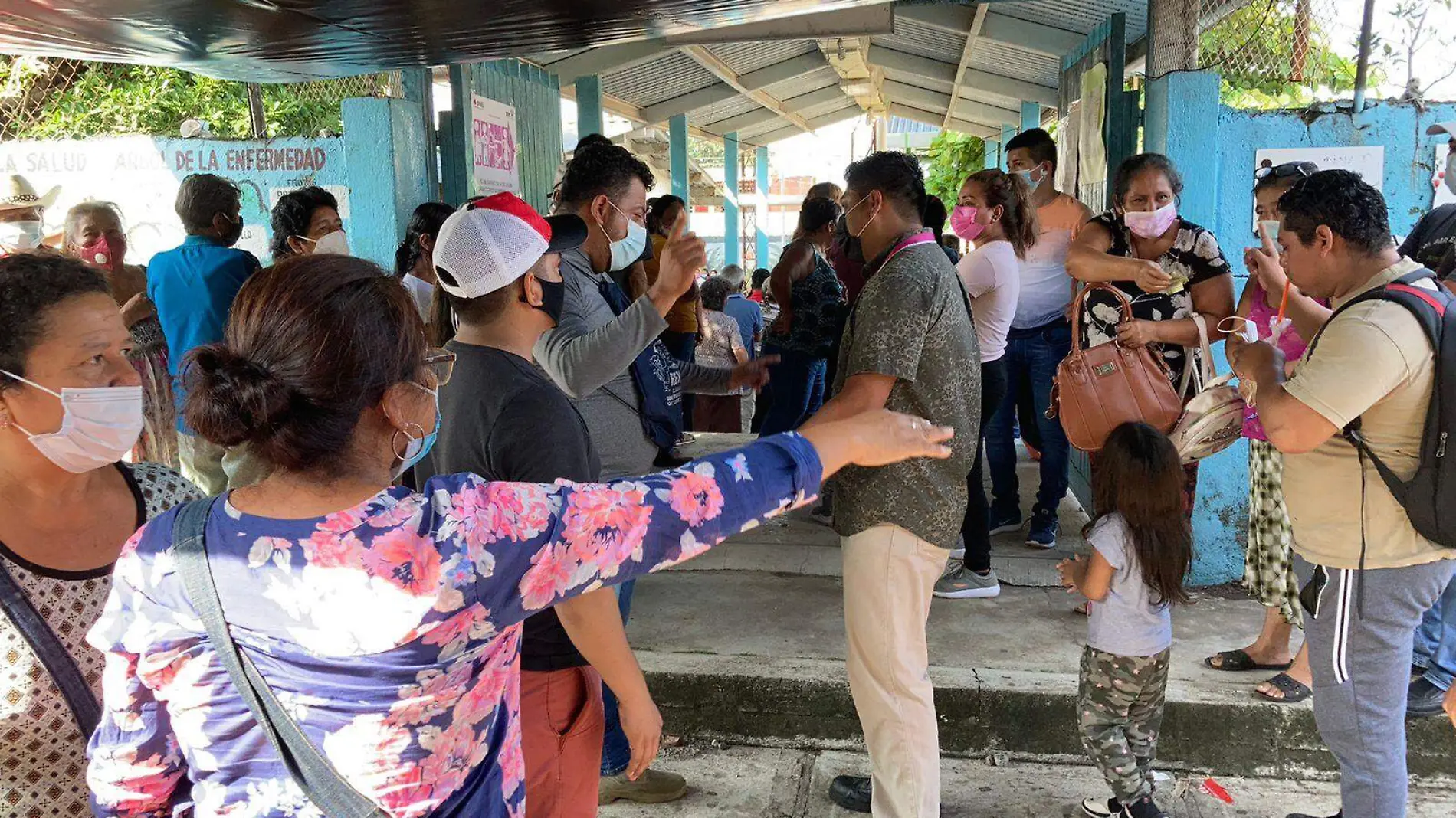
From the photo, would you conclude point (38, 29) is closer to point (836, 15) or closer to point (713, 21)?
point (713, 21)

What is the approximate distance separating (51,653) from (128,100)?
7810 mm

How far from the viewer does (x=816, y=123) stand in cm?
1598

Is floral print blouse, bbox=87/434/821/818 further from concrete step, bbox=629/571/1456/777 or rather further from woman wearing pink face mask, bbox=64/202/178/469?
woman wearing pink face mask, bbox=64/202/178/469

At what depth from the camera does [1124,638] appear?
9.41 feet

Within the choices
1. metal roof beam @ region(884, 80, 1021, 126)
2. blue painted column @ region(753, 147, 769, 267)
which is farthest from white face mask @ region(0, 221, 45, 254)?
blue painted column @ region(753, 147, 769, 267)

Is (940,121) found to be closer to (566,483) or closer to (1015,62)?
(1015,62)

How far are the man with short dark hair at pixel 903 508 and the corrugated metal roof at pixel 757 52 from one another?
6692 millimetres

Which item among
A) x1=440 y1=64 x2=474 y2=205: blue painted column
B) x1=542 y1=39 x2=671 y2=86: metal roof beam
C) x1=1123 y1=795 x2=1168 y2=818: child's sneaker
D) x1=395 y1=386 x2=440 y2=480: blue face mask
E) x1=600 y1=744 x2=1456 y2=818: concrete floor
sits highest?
x1=542 y1=39 x2=671 y2=86: metal roof beam

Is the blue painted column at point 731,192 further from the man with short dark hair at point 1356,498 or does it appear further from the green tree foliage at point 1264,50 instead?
the man with short dark hair at point 1356,498

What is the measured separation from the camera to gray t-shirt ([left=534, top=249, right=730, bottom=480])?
8.09 feet

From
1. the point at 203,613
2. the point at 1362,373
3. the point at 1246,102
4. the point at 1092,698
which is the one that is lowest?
the point at 1092,698

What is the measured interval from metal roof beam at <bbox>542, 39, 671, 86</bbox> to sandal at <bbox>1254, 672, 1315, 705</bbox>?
5.78m

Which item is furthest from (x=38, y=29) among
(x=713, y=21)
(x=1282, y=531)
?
(x=1282, y=531)

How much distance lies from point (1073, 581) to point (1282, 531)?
1.12 metres
